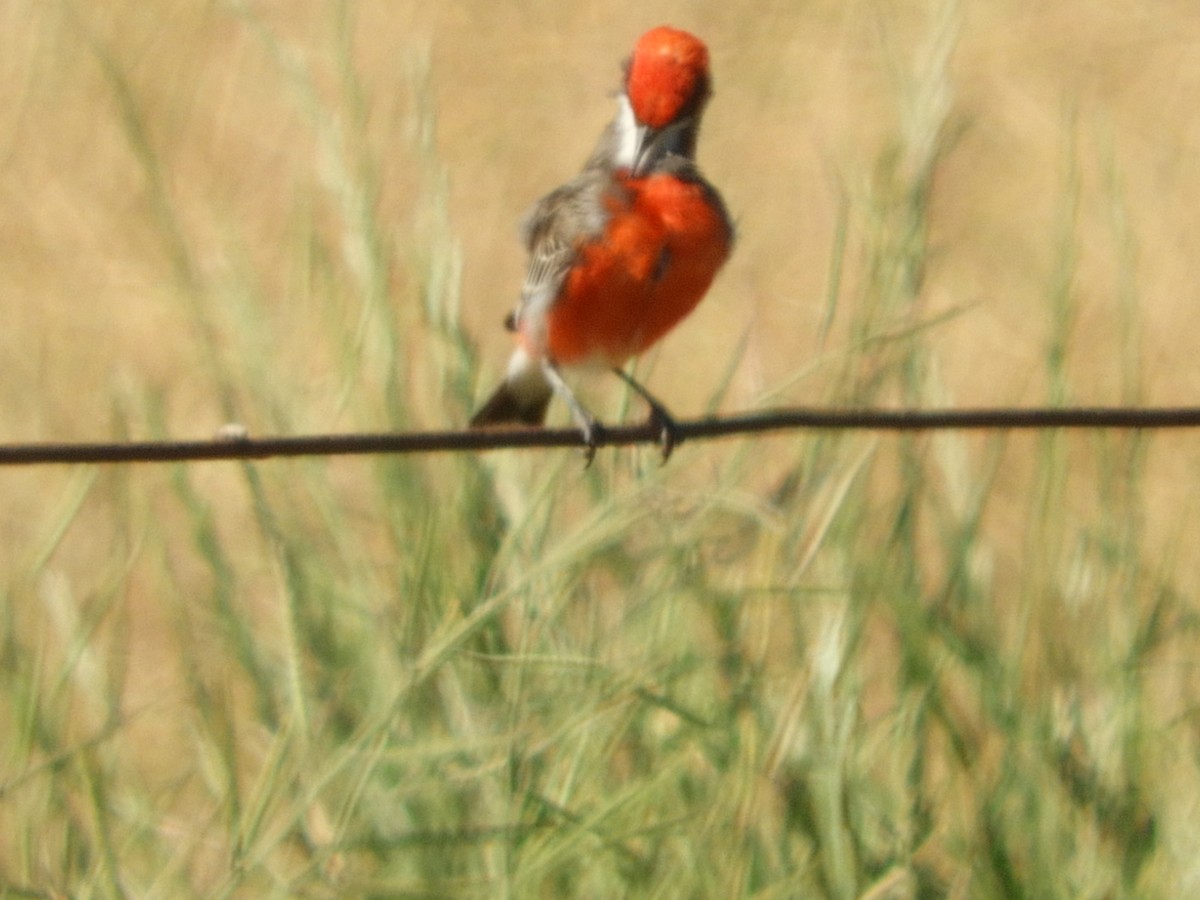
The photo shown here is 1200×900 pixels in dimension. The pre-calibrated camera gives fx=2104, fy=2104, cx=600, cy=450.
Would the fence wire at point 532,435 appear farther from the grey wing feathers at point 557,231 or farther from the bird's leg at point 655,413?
the grey wing feathers at point 557,231

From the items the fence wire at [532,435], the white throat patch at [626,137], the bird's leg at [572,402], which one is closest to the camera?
the fence wire at [532,435]

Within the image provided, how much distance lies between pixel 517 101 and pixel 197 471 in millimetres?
2137

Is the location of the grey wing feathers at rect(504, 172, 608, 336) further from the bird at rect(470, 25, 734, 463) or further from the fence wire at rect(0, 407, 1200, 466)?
the fence wire at rect(0, 407, 1200, 466)

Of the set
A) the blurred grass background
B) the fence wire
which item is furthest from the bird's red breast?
the fence wire

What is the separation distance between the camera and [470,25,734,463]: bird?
3.73m

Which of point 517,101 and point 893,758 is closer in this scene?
point 893,758

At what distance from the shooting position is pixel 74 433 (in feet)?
19.3

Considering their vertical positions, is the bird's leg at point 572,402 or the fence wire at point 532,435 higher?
the bird's leg at point 572,402

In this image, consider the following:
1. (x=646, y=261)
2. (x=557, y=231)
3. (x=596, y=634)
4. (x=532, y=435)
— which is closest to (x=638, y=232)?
(x=646, y=261)

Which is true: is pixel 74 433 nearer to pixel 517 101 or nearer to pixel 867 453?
pixel 517 101

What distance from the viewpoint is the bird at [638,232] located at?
3730 millimetres

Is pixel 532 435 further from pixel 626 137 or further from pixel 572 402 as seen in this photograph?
pixel 626 137

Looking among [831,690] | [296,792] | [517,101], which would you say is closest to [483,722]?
[296,792]

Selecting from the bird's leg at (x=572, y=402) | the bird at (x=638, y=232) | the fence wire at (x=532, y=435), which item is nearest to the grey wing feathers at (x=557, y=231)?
the bird at (x=638, y=232)
